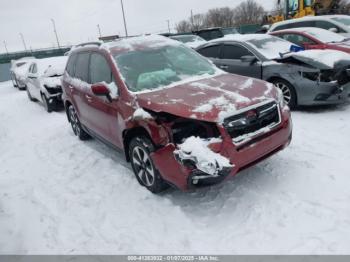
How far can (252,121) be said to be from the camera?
345 centimetres

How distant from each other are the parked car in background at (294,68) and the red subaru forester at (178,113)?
2175 mm

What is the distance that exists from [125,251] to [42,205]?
1671mm

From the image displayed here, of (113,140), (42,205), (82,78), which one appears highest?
(82,78)

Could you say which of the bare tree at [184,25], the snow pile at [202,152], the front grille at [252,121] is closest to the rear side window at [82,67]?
the snow pile at [202,152]

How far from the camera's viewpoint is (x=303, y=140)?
505cm

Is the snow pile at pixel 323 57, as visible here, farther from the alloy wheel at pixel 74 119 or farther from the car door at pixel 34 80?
the car door at pixel 34 80

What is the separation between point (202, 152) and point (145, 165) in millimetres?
1089

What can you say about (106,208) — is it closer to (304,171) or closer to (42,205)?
(42,205)

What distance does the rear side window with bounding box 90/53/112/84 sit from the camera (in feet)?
14.7

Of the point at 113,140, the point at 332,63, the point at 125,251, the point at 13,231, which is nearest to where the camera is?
the point at 125,251

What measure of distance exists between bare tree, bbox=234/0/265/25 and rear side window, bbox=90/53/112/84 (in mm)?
70551

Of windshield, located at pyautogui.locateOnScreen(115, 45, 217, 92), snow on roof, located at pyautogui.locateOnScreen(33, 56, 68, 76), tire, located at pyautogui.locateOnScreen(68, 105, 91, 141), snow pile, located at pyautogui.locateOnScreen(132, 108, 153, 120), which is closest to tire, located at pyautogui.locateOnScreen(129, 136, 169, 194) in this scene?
snow pile, located at pyautogui.locateOnScreen(132, 108, 153, 120)

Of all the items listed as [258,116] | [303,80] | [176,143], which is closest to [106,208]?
[176,143]

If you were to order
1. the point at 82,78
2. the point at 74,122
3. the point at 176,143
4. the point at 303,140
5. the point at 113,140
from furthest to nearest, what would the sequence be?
1. the point at 74,122
2. the point at 82,78
3. the point at 303,140
4. the point at 113,140
5. the point at 176,143
